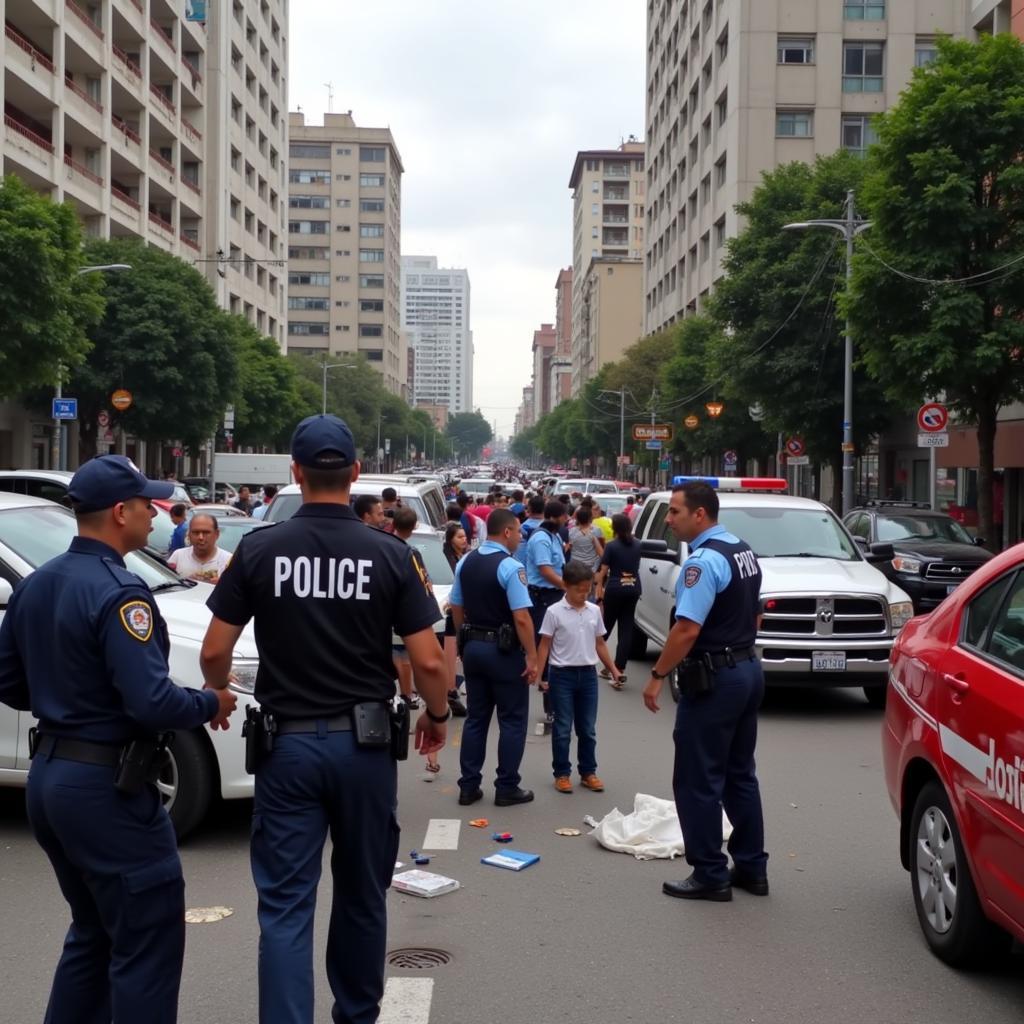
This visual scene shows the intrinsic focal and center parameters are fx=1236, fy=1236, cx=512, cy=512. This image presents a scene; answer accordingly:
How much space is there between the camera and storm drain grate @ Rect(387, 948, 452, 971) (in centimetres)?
505

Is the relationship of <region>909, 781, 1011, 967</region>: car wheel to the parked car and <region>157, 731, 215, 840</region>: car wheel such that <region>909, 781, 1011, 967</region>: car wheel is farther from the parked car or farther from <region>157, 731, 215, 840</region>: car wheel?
<region>157, 731, 215, 840</region>: car wheel

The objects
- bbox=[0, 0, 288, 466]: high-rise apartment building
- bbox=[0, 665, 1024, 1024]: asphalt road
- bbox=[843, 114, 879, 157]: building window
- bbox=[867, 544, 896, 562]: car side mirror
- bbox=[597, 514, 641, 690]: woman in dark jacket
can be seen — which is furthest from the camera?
bbox=[843, 114, 879, 157]: building window

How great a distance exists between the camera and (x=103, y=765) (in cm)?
356

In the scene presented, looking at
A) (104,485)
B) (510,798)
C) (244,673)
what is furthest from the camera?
(510,798)

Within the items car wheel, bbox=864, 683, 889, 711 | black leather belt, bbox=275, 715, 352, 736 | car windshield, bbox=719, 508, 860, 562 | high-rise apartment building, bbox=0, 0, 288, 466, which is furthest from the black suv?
high-rise apartment building, bbox=0, 0, 288, 466

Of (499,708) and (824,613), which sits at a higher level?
(824,613)

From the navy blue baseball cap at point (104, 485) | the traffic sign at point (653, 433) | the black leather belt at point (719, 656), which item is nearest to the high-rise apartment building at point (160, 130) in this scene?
the traffic sign at point (653, 433)

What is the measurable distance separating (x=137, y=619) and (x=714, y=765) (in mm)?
3216

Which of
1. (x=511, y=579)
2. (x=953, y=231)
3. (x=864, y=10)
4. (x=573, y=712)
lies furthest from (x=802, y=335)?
(x=511, y=579)

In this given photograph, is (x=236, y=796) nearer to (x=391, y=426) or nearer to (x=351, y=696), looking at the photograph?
(x=351, y=696)

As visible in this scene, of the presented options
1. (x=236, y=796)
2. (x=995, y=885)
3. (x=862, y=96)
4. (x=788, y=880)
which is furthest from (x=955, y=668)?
(x=862, y=96)

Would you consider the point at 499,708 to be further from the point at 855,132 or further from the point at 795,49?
the point at 795,49

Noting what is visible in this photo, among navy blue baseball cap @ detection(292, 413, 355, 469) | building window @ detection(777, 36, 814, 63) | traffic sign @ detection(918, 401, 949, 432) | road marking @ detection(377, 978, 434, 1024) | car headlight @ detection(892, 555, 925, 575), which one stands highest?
building window @ detection(777, 36, 814, 63)

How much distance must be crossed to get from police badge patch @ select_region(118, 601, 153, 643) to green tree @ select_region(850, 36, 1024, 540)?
74.4 feet
